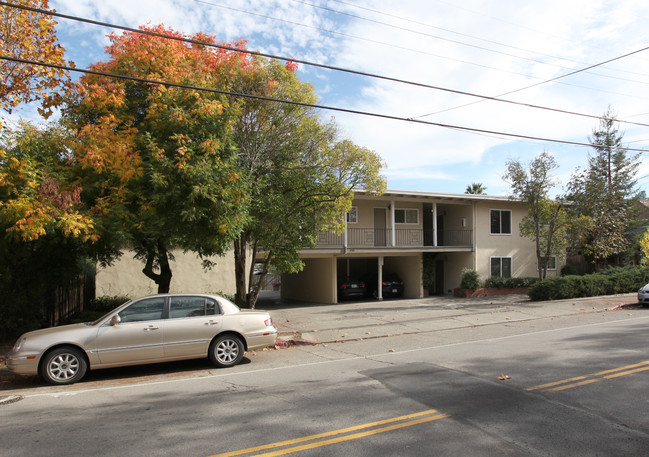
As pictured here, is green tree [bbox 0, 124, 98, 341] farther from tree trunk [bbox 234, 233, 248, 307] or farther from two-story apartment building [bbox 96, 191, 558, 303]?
two-story apartment building [bbox 96, 191, 558, 303]

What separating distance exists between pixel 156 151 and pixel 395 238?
1679cm

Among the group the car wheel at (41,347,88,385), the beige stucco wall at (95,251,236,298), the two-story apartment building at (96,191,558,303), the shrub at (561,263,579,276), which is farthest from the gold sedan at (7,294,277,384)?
the shrub at (561,263,579,276)

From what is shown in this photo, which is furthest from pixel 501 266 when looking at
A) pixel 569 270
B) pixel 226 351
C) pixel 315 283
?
pixel 226 351

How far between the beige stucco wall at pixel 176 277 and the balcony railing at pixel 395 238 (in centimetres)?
462

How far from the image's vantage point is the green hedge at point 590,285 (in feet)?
67.6

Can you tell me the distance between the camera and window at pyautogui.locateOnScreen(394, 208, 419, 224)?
25.0m

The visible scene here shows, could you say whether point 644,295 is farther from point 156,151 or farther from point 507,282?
point 156,151

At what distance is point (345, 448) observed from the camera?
449cm

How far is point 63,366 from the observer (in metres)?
7.53

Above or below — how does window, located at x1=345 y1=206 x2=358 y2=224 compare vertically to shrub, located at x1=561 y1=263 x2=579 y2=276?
above

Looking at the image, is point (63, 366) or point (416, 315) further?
point (416, 315)

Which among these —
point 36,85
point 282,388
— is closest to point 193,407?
point 282,388

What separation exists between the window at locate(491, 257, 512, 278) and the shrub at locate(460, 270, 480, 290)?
2252 millimetres

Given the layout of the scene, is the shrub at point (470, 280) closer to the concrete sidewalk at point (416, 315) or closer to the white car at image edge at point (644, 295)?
the concrete sidewalk at point (416, 315)
